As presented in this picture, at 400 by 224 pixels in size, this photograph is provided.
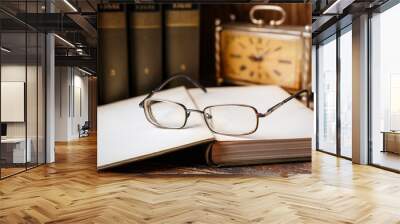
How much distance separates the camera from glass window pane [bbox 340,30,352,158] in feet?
24.6

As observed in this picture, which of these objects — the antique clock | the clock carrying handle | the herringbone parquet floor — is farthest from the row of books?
the herringbone parquet floor

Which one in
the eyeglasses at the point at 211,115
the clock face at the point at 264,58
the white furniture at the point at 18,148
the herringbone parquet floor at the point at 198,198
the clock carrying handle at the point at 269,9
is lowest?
the herringbone parquet floor at the point at 198,198

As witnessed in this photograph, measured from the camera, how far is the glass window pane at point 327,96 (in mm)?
8523

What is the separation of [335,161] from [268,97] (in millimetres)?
2908

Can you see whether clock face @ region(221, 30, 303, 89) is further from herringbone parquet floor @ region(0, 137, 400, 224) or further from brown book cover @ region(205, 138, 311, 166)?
herringbone parquet floor @ region(0, 137, 400, 224)

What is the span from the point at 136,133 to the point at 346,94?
4615 mm

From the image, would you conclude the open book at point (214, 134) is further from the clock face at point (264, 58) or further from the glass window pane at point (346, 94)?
the glass window pane at point (346, 94)

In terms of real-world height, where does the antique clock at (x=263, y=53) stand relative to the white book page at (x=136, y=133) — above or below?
above

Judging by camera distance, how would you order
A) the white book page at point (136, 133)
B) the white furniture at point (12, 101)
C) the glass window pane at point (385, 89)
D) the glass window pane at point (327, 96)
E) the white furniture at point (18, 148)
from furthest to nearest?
the glass window pane at point (327, 96), the glass window pane at point (385, 89), the white furniture at point (18, 148), the white furniture at point (12, 101), the white book page at point (136, 133)

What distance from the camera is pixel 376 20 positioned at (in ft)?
21.8

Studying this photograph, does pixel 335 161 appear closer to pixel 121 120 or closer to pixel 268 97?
pixel 268 97

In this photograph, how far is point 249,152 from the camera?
5.03 meters

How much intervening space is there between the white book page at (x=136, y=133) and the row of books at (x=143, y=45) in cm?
17

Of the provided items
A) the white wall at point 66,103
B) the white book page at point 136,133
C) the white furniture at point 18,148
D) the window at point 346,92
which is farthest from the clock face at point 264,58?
the white wall at point 66,103
